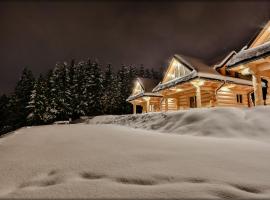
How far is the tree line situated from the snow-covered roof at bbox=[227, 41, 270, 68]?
29700 mm

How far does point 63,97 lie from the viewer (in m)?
36.1

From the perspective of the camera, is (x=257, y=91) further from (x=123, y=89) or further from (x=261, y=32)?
(x=123, y=89)

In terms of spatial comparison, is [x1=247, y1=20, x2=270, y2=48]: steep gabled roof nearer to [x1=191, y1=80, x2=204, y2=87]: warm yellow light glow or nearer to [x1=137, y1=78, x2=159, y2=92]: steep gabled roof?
[x1=191, y1=80, x2=204, y2=87]: warm yellow light glow

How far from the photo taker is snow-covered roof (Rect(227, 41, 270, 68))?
8710 mm

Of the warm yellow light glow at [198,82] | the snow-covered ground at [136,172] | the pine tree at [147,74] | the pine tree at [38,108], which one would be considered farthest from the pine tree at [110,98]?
the snow-covered ground at [136,172]

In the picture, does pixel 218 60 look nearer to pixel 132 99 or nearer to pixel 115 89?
pixel 132 99

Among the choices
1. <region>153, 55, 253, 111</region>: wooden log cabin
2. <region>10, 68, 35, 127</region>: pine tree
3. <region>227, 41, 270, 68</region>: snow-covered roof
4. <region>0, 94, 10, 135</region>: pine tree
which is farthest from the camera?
<region>0, 94, 10, 135</region>: pine tree

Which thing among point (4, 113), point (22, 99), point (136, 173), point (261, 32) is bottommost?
point (136, 173)

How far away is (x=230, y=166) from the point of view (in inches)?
95.0

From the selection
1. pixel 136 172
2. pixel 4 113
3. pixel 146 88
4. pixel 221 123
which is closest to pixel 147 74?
pixel 146 88

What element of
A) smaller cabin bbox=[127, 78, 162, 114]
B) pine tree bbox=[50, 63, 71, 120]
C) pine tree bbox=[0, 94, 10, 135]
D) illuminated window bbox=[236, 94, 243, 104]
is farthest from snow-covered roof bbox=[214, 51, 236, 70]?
pine tree bbox=[0, 94, 10, 135]

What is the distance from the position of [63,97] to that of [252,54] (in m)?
32.0

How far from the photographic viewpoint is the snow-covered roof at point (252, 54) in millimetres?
8710

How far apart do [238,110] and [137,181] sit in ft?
16.5
